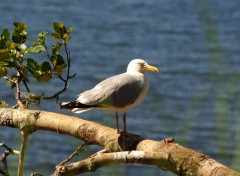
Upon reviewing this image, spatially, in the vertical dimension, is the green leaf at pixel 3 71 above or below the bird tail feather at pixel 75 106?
above

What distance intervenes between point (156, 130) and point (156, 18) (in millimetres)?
7885

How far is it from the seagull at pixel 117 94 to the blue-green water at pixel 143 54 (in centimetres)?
232

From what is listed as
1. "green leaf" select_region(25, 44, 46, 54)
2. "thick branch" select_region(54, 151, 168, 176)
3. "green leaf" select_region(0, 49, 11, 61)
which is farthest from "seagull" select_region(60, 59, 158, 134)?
"thick branch" select_region(54, 151, 168, 176)

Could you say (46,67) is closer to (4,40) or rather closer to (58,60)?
(58,60)

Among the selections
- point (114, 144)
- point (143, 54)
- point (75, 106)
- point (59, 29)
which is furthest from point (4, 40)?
point (143, 54)

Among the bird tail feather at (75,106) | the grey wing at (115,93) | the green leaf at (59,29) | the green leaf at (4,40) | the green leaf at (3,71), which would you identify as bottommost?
the bird tail feather at (75,106)

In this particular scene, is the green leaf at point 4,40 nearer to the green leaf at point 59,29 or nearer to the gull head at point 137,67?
the green leaf at point 59,29

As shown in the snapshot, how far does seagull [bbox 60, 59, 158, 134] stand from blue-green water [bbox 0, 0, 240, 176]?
232 cm

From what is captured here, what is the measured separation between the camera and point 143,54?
14625 mm

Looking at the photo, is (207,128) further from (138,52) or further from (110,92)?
(110,92)

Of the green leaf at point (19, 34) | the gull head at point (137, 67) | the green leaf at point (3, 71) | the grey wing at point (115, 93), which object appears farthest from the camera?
the gull head at point (137, 67)

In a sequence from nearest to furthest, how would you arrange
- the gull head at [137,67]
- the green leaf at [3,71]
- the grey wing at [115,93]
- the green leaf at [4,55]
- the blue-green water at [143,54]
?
the green leaf at [4,55] < the green leaf at [3,71] < the grey wing at [115,93] < the gull head at [137,67] < the blue-green water at [143,54]

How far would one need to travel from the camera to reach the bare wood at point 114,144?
272 cm

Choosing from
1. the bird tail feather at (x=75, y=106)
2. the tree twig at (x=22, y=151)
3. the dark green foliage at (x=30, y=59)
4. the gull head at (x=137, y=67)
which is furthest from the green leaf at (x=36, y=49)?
the gull head at (x=137, y=67)
